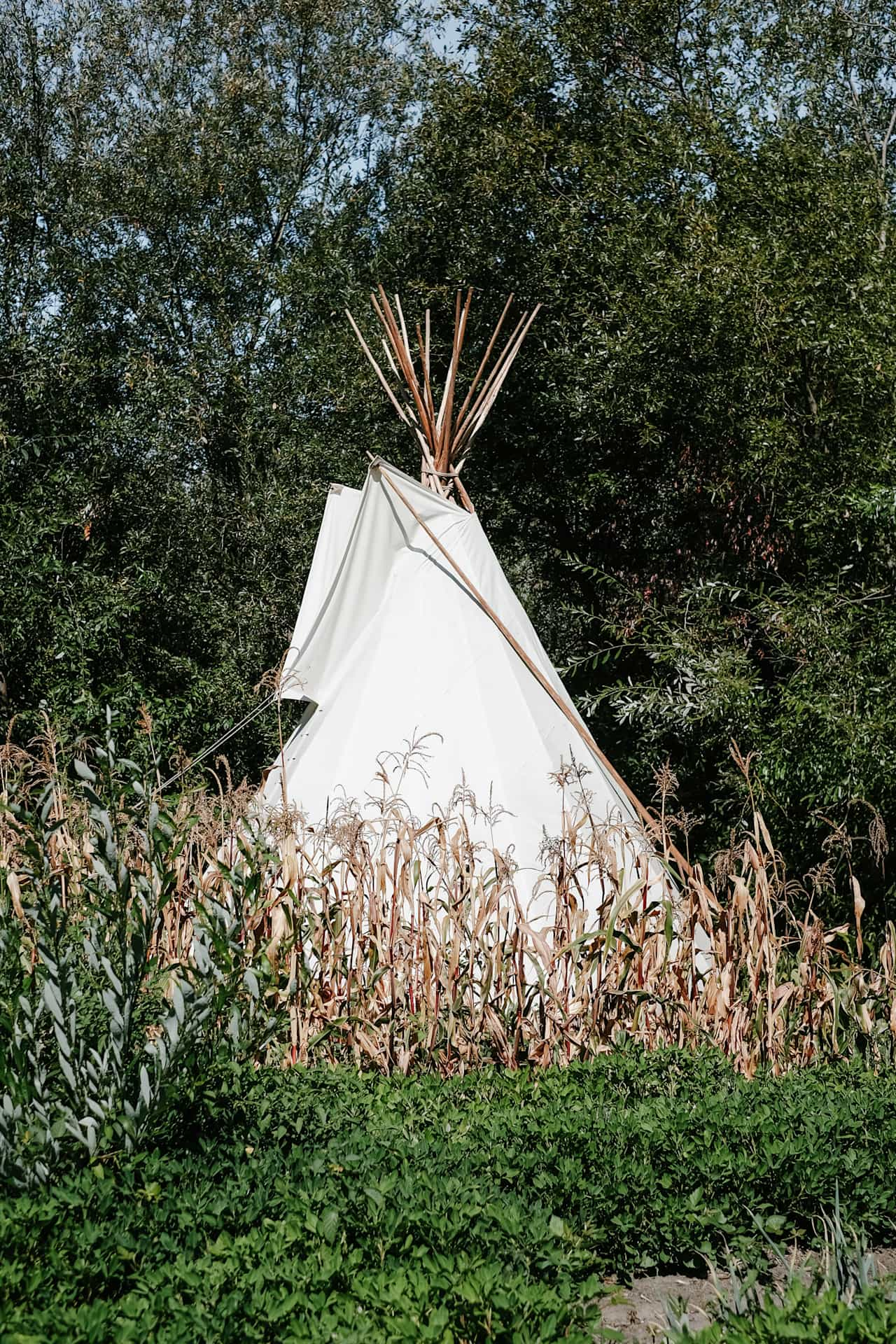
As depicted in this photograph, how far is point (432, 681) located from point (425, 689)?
0.05 metres

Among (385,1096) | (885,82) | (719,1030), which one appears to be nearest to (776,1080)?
(719,1030)

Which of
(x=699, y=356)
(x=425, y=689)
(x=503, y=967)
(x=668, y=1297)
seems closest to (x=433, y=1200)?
(x=668, y=1297)

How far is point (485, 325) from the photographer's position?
1048 cm

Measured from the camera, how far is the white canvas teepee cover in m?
5.28

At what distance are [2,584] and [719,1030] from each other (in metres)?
6.65

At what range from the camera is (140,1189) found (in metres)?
2.63

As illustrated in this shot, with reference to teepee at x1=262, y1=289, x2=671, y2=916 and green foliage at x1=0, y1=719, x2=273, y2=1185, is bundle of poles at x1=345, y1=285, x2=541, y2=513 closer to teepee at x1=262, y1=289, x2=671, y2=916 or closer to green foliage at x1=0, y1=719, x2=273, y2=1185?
teepee at x1=262, y1=289, x2=671, y2=916

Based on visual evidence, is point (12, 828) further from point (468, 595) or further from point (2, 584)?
point (2, 584)

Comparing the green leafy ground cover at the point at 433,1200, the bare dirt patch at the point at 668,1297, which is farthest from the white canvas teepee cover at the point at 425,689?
the bare dirt patch at the point at 668,1297

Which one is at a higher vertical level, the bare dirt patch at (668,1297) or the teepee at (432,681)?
the teepee at (432,681)

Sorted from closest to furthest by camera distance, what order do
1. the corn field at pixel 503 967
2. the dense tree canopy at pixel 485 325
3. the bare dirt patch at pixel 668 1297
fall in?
the bare dirt patch at pixel 668 1297, the corn field at pixel 503 967, the dense tree canopy at pixel 485 325

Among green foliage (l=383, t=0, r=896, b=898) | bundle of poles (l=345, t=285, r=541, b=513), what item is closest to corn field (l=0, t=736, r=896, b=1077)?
green foliage (l=383, t=0, r=896, b=898)

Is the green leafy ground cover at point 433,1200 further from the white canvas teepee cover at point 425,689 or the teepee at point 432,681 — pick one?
the white canvas teepee cover at point 425,689

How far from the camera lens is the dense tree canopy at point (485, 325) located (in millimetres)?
7371
